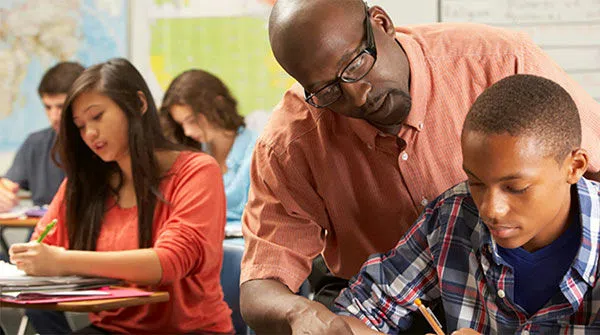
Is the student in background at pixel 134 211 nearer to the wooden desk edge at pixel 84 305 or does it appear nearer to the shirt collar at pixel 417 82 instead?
the wooden desk edge at pixel 84 305

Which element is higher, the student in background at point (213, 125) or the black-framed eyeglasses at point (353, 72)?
the black-framed eyeglasses at point (353, 72)

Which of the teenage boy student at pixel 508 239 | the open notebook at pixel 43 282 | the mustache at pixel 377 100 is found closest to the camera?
the teenage boy student at pixel 508 239

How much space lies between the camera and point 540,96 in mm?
1428

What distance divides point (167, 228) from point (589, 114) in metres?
1.39

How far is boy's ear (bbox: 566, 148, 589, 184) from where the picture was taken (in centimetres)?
142

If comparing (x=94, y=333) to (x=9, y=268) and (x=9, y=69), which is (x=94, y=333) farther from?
(x=9, y=69)

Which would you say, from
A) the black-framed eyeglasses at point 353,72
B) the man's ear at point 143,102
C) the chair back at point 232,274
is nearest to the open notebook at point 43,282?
the chair back at point 232,274

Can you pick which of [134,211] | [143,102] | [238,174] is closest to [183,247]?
[134,211]

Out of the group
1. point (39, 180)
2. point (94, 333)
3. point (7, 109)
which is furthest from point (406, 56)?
point (7, 109)

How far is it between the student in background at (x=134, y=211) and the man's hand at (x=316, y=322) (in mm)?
1036

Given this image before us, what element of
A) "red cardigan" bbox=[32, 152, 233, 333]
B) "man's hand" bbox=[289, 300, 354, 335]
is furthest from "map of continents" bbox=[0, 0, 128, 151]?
"man's hand" bbox=[289, 300, 354, 335]

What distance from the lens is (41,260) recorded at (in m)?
2.46

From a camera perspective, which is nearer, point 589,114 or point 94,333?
Result: point 589,114

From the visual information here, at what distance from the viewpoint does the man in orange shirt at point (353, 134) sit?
61.7 inches
